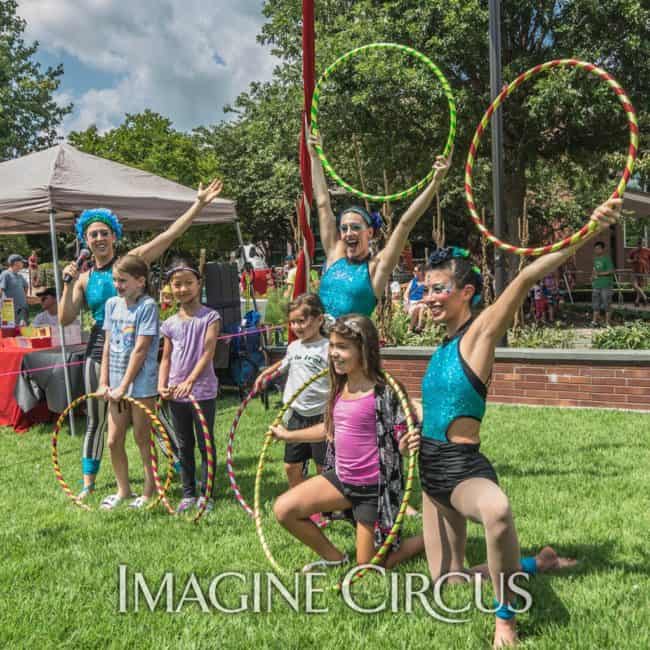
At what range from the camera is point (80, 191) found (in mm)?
7988

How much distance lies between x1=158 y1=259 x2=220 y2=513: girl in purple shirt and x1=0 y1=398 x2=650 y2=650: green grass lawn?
17.0 inches

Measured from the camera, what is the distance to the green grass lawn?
122 inches

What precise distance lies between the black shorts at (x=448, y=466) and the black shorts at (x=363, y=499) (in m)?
0.46

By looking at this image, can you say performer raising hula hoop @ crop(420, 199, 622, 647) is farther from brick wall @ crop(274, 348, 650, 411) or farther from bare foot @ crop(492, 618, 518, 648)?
brick wall @ crop(274, 348, 650, 411)

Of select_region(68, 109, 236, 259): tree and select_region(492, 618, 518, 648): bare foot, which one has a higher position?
select_region(68, 109, 236, 259): tree

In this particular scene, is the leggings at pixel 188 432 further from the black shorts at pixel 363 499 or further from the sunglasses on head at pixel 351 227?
the sunglasses on head at pixel 351 227

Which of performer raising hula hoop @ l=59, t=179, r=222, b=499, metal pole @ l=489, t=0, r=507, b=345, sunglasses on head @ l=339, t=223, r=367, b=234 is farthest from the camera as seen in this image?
metal pole @ l=489, t=0, r=507, b=345

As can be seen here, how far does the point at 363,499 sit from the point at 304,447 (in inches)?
38.6

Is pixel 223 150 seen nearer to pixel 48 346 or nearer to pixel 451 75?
pixel 451 75

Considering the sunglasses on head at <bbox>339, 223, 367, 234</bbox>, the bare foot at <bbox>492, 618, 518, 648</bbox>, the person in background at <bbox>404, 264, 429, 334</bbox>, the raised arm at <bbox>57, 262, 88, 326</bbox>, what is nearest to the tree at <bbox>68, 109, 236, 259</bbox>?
the person in background at <bbox>404, 264, 429, 334</bbox>

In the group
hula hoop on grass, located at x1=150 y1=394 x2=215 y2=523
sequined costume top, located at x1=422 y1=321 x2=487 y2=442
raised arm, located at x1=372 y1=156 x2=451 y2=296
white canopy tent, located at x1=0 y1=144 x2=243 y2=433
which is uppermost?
white canopy tent, located at x1=0 y1=144 x2=243 y2=433

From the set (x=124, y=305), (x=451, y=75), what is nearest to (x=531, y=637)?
(x=124, y=305)

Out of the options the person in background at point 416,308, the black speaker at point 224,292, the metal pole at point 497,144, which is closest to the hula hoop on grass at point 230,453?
the black speaker at point 224,292

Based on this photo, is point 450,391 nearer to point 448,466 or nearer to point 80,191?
point 448,466
